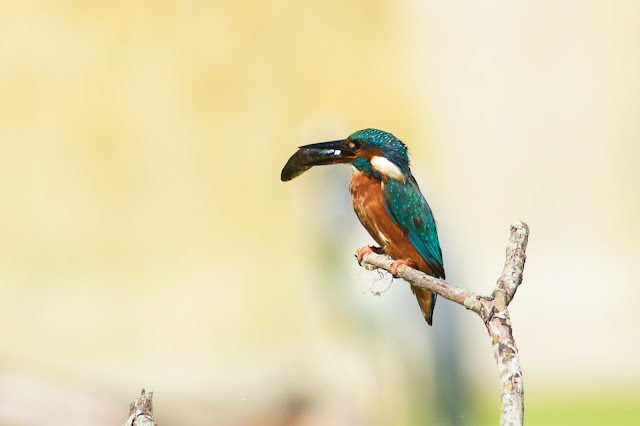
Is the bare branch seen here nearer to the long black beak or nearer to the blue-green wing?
the long black beak

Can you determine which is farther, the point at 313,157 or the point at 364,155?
the point at 364,155

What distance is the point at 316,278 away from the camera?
379 centimetres

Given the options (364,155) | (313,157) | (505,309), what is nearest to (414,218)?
(364,155)

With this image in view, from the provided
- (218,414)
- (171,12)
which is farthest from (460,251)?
(171,12)

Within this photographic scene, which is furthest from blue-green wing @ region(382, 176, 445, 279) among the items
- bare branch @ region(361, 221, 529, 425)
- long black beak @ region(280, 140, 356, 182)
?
bare branch @ region(361, 221, 529, 425)

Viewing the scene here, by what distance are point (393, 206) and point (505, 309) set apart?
51 cm

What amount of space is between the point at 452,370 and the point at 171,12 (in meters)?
2.09

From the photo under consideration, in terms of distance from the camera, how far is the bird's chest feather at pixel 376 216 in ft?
3.98

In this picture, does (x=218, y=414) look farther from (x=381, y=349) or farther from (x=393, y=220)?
(x=393, y=220)

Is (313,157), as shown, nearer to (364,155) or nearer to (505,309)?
(364,155)

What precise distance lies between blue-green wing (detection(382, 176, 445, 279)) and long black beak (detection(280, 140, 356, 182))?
0.51 feet

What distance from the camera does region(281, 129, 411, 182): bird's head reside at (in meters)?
0.92

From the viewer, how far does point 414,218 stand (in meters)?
1.23

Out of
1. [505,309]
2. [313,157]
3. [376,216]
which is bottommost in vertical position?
[505,309]
